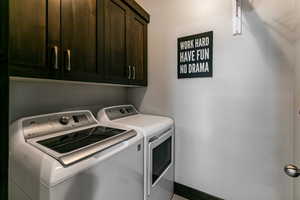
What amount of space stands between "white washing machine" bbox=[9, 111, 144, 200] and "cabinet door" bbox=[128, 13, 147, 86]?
0.88 m

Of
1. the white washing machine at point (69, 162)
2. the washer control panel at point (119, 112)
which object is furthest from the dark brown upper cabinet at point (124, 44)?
the white washing machine at point (69, 162)

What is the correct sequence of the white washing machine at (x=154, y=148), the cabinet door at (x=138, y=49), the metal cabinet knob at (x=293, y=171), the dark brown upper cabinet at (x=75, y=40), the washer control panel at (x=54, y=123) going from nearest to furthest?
1. the metal cabinet knob at (x=293, y=171)
2. the dark brown upper cabinet at (x=75, y=40)
3. the washer control panel at (x=54, y=123)
4. the white washing machine at (x=154, y=148)
5. the cabinet door at (x=138, y=49)

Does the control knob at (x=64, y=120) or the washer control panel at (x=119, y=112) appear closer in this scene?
the control knob at (x=64, y=120)

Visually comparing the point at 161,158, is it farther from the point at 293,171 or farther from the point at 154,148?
the point at 293,171

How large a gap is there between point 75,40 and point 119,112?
93 centimetres

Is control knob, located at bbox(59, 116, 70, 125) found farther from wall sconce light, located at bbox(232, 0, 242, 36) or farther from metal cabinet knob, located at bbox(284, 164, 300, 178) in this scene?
wall sconce light, located at bbox(232, 0, 242, 36)

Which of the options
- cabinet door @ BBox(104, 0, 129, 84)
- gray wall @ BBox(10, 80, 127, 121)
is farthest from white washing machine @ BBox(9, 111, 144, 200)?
cabinet door @ BBox(104, 0, 129, 84)

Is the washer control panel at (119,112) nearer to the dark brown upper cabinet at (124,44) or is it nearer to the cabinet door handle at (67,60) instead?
the dark brown upper cabinet at (124,44)

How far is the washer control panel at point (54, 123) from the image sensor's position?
103 cm

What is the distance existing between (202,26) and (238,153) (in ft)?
4.51

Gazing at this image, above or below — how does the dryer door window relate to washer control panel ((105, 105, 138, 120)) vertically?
below

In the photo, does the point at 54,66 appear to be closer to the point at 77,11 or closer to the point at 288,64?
the point at 77,11

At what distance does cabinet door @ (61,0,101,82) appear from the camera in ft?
3.70
